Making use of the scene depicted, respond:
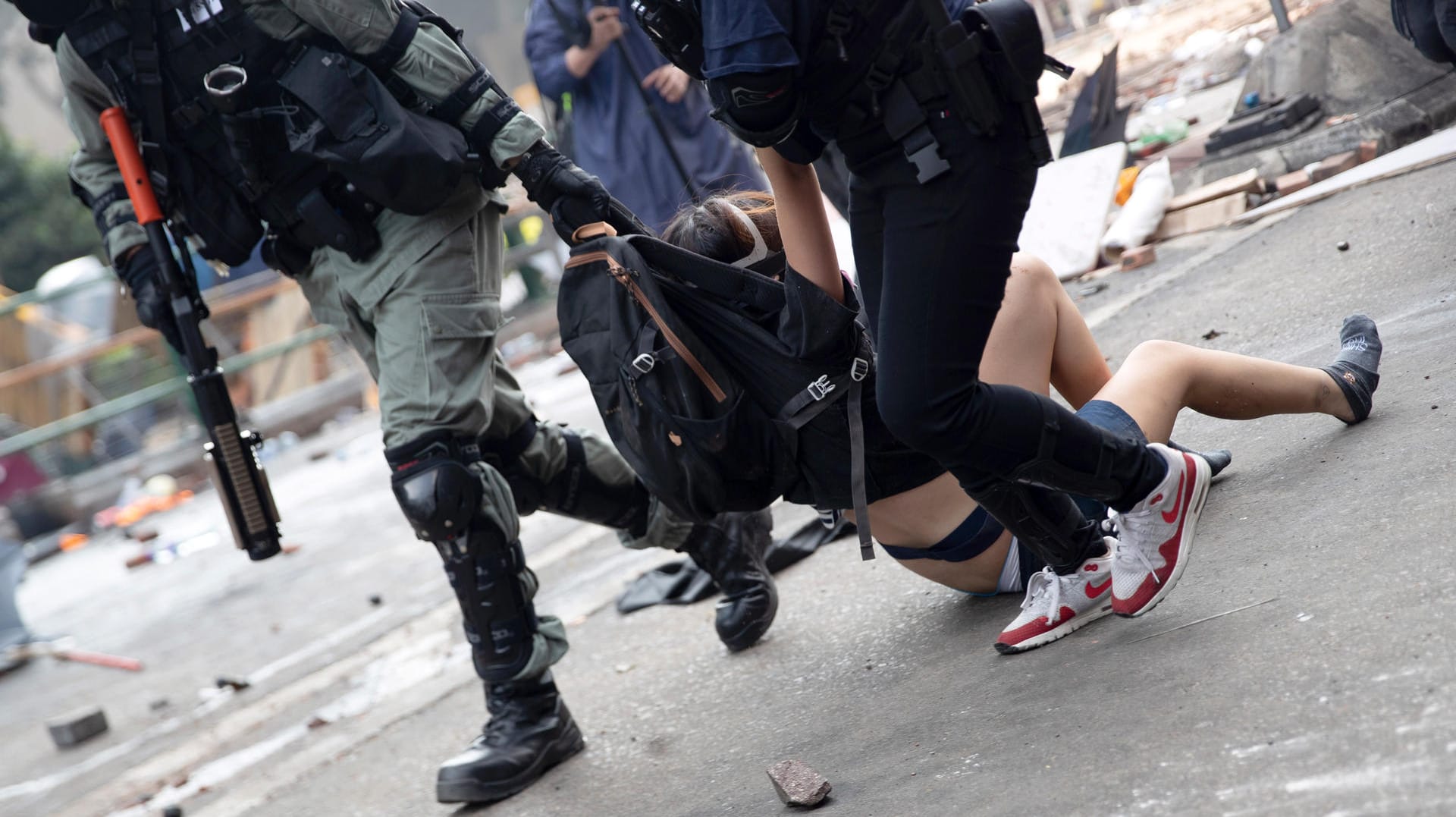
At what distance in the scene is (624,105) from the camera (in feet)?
16.3

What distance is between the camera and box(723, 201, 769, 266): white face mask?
8.95 feet

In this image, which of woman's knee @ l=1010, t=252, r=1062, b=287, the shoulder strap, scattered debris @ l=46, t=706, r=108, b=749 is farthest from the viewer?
scattered debris @ l=46, t=706, r=108, b=749

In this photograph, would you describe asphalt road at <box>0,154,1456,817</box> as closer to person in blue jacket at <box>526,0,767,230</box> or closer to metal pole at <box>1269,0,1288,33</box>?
person in blue jacket at <box>526,0,767,230</box>

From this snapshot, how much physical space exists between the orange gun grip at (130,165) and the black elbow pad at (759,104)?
1810mm

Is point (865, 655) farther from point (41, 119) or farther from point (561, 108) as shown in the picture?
point (41, 119)

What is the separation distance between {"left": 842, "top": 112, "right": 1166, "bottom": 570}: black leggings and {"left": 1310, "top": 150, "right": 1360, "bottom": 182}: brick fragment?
3526mm

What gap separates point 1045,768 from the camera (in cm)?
200

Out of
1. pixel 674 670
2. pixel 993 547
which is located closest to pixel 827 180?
pixel 674 670

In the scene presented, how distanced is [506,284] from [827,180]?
928 centimetres

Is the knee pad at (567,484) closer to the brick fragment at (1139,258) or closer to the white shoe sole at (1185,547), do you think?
the white shoe sole at (1185,547)

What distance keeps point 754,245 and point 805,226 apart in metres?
0.34

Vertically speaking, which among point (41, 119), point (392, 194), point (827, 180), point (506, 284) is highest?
point (41, 119)

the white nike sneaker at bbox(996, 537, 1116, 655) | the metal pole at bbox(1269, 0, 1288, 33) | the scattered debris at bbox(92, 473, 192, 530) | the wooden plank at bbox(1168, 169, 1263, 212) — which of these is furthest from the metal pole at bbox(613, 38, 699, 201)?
the scattered debris at bbox(92, 473, 192, 530)

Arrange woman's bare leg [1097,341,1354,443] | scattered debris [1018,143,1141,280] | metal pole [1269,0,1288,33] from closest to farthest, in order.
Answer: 1. woman's bare leg [1097,341,1354,443]
2. scattered debris [1018,143,1141,280]
3. metal pole [1269,0,1288,33]
